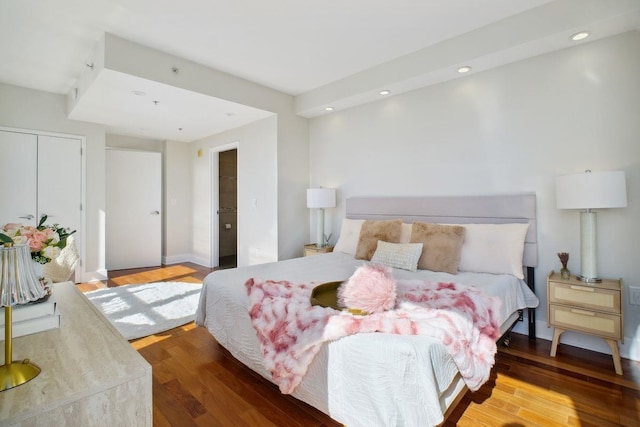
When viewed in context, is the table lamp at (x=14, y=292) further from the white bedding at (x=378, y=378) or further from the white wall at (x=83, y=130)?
the white wall at (x=83, y=130)

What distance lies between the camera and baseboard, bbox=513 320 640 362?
2.28 m

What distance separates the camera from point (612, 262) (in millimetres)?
2377

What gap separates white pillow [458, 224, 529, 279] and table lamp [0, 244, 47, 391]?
8.96ft

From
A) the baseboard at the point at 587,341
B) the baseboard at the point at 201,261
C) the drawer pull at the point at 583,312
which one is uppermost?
the drawer pull at the point at 583,312

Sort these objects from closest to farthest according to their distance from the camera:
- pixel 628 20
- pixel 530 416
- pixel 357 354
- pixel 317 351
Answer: pixel 357 354 < pixel 317 351 < pixel 530 416 < pixel 628 20

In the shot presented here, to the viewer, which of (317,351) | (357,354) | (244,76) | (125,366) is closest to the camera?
(125,366)

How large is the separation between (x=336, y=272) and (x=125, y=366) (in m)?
1.82

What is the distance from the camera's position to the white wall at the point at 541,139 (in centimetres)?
232

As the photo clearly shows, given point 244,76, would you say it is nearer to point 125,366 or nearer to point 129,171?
point 129,171

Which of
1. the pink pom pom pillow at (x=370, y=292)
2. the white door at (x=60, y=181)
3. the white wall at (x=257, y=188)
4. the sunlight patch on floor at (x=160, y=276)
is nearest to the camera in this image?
the pink pom pom pillow at (x=370, y=292)

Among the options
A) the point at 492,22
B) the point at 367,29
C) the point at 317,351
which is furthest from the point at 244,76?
the point at 317,351

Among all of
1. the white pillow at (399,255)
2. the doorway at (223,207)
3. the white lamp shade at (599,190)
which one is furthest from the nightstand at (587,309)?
the doorway at (223,207)

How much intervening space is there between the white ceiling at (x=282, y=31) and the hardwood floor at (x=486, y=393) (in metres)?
2.44

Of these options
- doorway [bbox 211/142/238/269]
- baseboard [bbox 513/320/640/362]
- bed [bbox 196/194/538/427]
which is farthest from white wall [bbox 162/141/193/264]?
baseboard [bbox 513/320/640/362]
